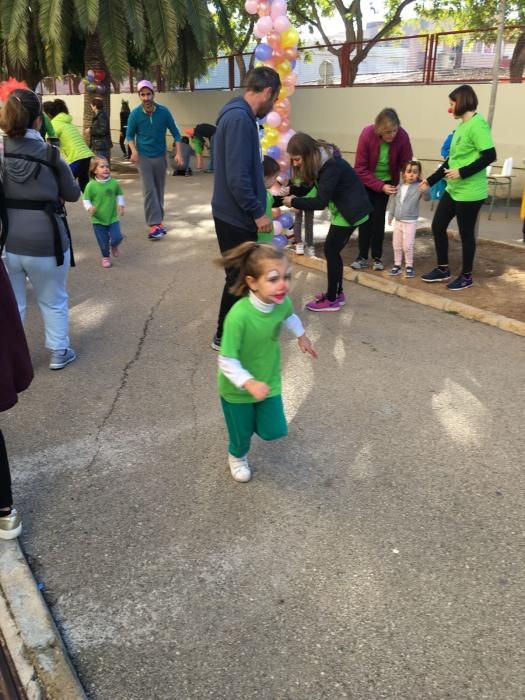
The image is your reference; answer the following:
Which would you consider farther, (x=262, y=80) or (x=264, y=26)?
(x=264, y=26)

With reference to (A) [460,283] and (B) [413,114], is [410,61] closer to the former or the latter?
(B) [413,114]

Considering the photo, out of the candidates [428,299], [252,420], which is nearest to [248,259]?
[252,420]

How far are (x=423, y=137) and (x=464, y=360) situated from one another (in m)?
10.6

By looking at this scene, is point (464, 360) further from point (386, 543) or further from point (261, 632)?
point (261, 632)

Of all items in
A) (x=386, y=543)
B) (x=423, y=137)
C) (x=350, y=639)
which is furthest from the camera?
(x=423, y=137)

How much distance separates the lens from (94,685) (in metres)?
2.11

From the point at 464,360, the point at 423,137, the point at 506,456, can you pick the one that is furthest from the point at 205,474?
the point at 423,137

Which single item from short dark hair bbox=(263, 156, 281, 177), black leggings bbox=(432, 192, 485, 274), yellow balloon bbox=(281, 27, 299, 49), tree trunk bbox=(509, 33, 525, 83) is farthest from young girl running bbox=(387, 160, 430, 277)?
tree trunk bbox=(509, 33, 525, 83)

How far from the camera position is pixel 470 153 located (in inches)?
223

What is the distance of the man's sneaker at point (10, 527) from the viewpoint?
2.77 meters

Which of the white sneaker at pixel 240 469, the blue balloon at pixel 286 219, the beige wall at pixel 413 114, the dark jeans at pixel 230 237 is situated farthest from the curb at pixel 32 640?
the beige wall at pixel 413 114

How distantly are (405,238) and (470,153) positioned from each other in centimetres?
112

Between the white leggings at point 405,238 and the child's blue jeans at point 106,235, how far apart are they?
3320 mm

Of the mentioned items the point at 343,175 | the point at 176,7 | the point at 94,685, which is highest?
the point at 176,7
